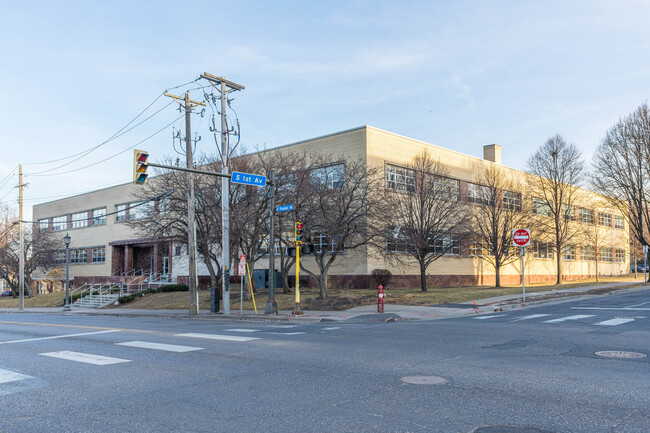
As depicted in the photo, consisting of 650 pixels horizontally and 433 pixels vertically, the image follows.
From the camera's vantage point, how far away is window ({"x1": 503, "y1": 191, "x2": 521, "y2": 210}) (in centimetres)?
4519

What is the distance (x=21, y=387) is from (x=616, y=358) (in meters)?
9.57

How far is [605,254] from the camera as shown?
208 ft

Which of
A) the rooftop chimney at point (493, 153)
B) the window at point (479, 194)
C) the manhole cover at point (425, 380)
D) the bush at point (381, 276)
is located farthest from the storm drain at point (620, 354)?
the rooftop chimney at point (493, 153)

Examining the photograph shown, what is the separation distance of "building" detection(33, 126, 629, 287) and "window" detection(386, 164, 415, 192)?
7cm

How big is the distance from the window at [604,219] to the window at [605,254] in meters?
2.91

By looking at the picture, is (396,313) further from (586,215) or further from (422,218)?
(586,215)

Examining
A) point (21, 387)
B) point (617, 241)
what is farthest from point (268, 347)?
point (617, 241)

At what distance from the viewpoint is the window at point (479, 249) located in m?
42.2

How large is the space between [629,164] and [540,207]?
1193 centimetres

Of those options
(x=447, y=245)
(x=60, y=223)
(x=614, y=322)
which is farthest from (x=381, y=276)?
(x=60, y=223)

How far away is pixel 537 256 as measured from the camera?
168ft

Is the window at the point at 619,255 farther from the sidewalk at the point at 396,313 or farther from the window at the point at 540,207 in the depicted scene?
the sidewalk at the point at 396,313

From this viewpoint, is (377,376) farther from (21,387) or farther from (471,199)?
(471,199)

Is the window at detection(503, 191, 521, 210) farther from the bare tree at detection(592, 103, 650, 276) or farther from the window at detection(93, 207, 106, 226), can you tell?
the window at detection(93, 207, 106, 226)
